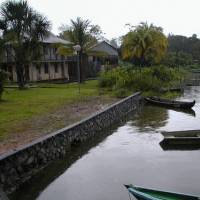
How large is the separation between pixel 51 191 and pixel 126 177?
2.73m

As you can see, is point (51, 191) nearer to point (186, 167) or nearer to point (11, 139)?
point (11, 139)

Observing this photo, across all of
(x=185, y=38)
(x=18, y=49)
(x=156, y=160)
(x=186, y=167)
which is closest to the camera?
(x=186, y=167)

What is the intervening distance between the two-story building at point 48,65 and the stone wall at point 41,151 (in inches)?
1048

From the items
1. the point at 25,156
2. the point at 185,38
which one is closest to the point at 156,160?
the point at 25,156

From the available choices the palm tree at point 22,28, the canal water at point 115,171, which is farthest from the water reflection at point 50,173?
the palm tree at point 22,28

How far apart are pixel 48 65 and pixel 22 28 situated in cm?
1511

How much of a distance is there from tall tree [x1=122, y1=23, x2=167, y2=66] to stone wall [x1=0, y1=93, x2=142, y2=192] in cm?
3460

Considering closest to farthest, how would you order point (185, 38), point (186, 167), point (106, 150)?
1. point (186, 167)
2. point (106, 150)
3. point (185, 38)

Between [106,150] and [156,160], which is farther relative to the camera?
[106,150]

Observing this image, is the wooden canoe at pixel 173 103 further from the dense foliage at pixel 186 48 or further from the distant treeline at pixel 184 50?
the dense foliage at pixel 186 48

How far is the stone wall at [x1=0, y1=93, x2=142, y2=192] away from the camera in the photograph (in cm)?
1138

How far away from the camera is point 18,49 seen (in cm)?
3594

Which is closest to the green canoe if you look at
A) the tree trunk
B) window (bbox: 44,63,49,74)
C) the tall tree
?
the tree trunk

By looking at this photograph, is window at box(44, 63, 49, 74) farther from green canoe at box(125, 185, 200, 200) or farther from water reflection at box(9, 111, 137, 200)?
green canoe at box(125, 185, 200, 200)
